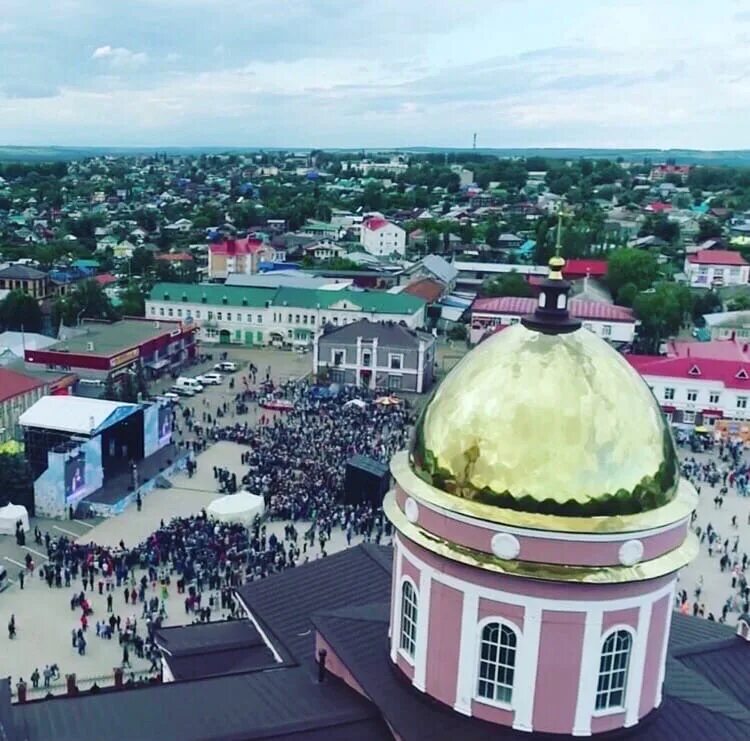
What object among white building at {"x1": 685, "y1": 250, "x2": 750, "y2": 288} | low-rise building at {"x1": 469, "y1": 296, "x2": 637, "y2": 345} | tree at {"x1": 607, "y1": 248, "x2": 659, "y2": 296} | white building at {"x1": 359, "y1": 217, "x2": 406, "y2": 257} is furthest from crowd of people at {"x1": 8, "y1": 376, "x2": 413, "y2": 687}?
white building at {"x1": 359, "y1": 217, "x2": 406, "y2": 257}

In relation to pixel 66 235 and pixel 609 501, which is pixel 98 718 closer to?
pixel 609 501

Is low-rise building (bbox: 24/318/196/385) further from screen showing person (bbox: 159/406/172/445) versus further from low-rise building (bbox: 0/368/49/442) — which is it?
screen showing person (bbox: 159/406/172/445)

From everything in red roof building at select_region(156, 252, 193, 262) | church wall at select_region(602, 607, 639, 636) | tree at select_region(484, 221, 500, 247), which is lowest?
red roof building at select_region(156, 252, 193, 262)

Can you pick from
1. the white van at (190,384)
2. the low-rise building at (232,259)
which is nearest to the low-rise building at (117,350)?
the white van at (190,384)

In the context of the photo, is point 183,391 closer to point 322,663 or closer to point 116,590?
point 116,590

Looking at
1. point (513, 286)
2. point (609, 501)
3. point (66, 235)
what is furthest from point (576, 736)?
point (66, 235)

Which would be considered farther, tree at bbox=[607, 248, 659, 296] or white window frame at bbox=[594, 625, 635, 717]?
tree at bbox=[607, 248, 659, 296]

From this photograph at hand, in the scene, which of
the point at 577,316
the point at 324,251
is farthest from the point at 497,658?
the point at 324,251
